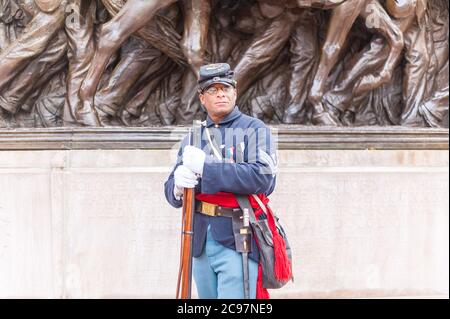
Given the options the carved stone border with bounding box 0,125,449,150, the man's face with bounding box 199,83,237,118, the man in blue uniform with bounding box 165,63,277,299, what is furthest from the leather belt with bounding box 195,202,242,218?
the carved stone border with bounding box 0,125,449,150

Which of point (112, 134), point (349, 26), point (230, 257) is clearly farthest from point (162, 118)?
point (230, 257)

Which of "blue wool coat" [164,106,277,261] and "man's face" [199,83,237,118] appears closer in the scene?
"blue wool coat" [164,106,277,261]

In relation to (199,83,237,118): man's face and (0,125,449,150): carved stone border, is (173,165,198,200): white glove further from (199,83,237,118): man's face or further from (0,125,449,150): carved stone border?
(0,125,449,150): carved stone border

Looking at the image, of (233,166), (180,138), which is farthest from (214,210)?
(180,138)

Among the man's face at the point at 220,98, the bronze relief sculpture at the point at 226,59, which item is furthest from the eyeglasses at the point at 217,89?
the bronze relief sculpture at the point at 226,59

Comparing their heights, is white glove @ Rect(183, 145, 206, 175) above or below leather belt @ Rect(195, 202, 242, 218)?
above

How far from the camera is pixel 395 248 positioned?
19.9 feet

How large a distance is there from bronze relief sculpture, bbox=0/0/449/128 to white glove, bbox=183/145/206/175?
8.35ft

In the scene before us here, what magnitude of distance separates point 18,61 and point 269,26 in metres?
2.27

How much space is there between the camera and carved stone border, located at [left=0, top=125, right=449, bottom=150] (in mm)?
5781

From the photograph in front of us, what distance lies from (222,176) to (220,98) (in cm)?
44

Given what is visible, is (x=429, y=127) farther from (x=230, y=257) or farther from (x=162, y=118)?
(x=230, y=257)

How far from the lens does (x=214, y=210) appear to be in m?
3.69
